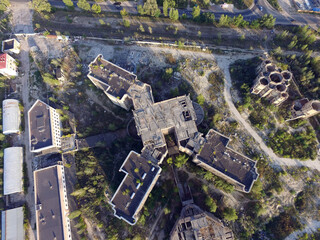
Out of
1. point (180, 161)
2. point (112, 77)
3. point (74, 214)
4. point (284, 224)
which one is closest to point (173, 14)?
point (112, 77)

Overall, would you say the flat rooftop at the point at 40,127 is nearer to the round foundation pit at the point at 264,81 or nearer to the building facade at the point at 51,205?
the building facade at the point at 51,205

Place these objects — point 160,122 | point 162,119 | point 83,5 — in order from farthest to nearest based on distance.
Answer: point 83,5 → point 162,119 → point 160,122

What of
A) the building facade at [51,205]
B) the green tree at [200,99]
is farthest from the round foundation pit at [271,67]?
the building facade at [51,205]

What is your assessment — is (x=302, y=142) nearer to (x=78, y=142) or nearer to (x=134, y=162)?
(x=134, y=162)

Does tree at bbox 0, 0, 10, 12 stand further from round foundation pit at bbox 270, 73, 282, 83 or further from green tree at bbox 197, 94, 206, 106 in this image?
round foundation pit at bbox 270, 73, 282, 83

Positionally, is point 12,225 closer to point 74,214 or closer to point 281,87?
point 74,214

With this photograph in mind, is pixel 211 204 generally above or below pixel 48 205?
below
